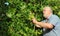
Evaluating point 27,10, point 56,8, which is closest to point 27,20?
point 27,10

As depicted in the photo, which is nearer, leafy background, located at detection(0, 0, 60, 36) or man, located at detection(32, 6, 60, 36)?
man, located at detection(32, 6, 60, 36)

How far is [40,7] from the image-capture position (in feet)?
26.9

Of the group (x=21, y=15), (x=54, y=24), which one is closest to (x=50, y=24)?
(x=54, y=24)

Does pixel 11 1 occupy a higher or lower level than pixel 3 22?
higher

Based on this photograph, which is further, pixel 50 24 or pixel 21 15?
pixel 21 15

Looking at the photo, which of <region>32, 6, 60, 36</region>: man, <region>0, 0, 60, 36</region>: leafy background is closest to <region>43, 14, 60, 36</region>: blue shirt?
<region>32, 6, 60, 36</region>: man

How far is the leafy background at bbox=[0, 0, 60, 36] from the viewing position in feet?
26.6

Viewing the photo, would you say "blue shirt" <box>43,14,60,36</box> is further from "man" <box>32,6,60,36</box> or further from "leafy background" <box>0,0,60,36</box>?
"leafy background" <box>0,0,60,36</box>

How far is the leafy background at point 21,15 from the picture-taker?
8.10 m

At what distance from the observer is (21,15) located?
26.7ft

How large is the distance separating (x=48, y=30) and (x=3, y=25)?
1.38 m

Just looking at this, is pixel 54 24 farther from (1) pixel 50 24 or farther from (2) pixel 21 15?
(2) pixel 21 15

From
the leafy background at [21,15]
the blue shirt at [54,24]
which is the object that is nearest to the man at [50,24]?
the blue shirt at [54,24]

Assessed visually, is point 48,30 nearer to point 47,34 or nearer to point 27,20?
point 47,34
